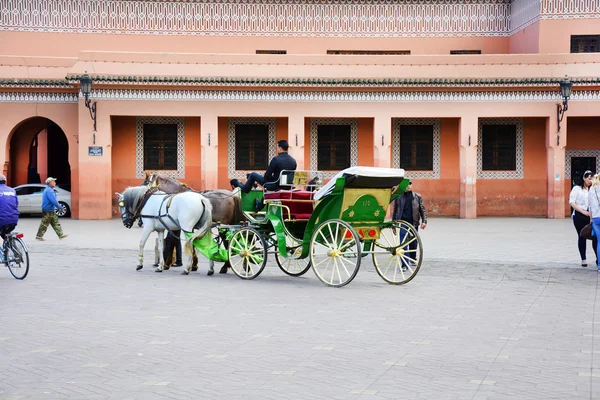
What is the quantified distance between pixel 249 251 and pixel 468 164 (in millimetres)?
16679

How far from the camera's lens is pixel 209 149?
28.3m

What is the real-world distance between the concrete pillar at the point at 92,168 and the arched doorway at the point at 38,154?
11.0 ft

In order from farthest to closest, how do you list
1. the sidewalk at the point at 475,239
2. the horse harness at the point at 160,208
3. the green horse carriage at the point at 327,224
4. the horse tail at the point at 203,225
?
the sidewalk at the point at 475,239, the horse harness at the point at 160,208, the horse tail at the point at 203,225, the green horse carriage at the point at 327,224

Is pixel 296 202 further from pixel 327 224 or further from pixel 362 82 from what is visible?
pixel 362 82

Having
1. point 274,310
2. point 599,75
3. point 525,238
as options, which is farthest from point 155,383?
point 599,75

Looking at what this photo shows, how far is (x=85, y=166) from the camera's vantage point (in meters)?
27.8

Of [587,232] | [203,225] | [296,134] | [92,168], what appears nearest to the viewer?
[203,225]

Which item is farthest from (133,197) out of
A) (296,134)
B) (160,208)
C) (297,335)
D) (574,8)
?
(574,8)

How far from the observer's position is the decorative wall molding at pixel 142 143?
96.8 ft

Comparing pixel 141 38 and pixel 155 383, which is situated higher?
pixel 141 38

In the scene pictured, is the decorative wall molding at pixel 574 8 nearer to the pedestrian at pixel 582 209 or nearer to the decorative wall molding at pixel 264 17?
the decorative wall molding at pixel 264 17

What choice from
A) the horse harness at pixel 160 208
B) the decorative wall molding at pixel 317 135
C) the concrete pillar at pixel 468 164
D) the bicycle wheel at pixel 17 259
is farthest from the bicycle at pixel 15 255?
the concrete pillar at pixel 468 164

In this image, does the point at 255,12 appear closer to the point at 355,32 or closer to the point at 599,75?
the point at 355,32

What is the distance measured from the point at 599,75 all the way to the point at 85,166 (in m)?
17.0
